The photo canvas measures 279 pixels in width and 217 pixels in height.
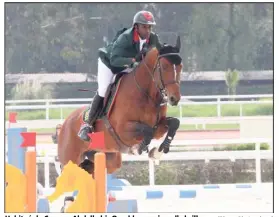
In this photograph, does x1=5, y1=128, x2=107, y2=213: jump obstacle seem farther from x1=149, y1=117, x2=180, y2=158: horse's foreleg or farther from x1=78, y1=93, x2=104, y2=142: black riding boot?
x1=78, y1=93, x2=104, y2=142: black riding boot

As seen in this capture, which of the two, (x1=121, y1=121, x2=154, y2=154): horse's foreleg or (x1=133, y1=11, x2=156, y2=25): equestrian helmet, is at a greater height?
(x1=133, y1=11, x2=156, y2=25): equestrian helmet

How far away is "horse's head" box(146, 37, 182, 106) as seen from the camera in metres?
6.62

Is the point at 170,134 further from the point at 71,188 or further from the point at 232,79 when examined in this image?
the point at 232,79

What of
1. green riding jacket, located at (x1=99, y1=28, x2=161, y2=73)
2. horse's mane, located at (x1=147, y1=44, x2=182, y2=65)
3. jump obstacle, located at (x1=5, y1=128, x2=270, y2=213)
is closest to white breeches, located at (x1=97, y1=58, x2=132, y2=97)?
green riding jacket, located at (x1=99, y1=28, x2=161, y2=73)

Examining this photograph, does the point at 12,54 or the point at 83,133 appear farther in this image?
the point at 12,54

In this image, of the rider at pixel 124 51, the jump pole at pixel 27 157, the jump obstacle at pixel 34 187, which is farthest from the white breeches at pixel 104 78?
the jump obstacle at pixel 34 187

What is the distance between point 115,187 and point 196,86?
53.5 ft

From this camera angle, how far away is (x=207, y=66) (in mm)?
23859

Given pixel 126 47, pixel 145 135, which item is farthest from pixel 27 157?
pixel 126 47

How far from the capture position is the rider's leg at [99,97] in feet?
24.4

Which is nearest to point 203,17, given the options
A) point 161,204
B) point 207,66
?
point 207,66

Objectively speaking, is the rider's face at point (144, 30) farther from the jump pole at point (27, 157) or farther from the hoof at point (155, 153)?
the jump pole at point (27, 157)

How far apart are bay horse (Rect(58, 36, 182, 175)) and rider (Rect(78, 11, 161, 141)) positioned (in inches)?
2.5

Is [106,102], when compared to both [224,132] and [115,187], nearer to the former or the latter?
[115,187]
